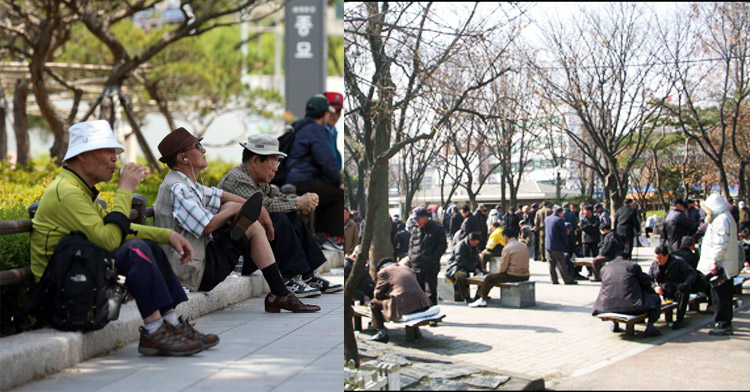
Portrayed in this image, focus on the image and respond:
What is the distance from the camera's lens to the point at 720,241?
3084 mm

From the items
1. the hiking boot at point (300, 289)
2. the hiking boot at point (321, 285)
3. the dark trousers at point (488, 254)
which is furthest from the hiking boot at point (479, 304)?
the hiking boot at point (321, 285)

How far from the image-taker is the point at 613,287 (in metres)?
3.03

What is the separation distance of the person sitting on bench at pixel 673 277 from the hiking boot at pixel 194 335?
6.59ft

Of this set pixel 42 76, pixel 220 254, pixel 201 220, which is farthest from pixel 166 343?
pixel 42 76

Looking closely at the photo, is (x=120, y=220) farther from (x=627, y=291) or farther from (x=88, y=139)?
(x=627, y=291)

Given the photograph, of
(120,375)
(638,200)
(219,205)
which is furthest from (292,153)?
(638,200)

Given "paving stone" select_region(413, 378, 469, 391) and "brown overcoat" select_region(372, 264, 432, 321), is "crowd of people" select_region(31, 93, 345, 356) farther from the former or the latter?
"paving stone" select_region(413, 378, 469, 391)

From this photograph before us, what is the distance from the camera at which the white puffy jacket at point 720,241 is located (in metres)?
3.02

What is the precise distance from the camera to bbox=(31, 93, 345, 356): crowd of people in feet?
11.4

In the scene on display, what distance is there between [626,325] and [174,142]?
8.68ft

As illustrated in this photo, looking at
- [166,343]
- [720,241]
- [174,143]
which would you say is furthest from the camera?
[174,143]

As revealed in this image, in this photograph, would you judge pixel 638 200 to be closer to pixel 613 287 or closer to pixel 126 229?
pixel 613 287

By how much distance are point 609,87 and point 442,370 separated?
1310mm

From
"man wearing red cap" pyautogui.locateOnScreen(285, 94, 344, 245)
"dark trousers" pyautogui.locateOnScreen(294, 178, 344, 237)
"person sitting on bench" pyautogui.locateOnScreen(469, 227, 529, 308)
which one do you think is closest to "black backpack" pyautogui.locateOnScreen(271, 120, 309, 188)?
"man wearing red cap" pyautogui.locateOnScreen(285, 94, 344, 245)
